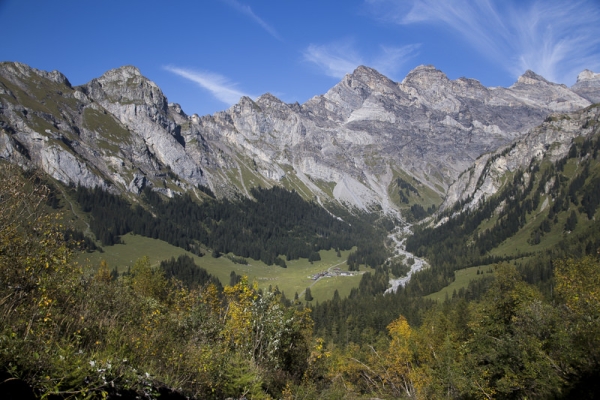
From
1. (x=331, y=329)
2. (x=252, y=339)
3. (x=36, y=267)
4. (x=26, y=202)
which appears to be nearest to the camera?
(x=36, y=267)

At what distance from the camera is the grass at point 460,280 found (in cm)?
14914

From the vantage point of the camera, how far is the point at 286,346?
930 inches

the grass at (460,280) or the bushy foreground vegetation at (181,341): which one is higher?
the grass at (460,280)

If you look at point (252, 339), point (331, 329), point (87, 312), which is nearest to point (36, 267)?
point (87, 312)

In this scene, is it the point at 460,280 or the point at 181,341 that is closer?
the point at 181,341

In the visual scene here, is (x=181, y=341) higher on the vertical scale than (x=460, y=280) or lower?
lower

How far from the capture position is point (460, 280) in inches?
6629

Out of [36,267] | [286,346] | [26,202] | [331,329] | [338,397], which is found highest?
[26,202]

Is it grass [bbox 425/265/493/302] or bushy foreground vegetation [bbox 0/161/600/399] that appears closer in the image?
bushy foreground vegetation [bbox 0/161/600/399]

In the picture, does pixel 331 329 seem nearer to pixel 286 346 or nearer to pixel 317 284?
pixel 317 284

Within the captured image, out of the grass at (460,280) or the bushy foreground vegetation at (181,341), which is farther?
the grass at (460,280)

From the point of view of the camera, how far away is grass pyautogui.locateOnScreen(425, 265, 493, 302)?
489 ft

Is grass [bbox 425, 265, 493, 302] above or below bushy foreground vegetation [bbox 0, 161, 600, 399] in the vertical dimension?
above

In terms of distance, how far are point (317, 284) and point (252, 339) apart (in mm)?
164955
